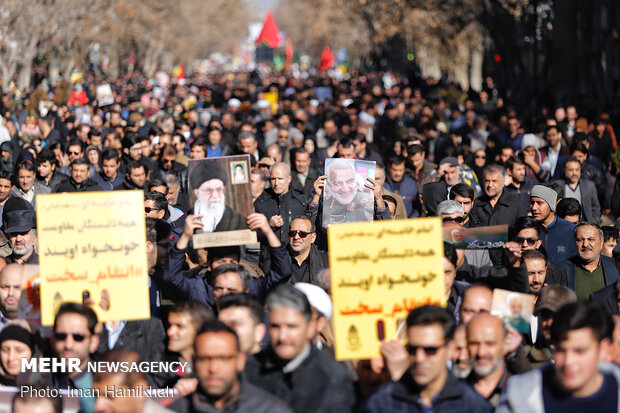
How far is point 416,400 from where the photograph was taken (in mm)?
4855

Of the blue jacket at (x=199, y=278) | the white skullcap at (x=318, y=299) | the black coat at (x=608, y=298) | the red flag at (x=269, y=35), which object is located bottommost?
the black coat at (x=608, y=298)

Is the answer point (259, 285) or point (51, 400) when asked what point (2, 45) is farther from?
point (51, 400)

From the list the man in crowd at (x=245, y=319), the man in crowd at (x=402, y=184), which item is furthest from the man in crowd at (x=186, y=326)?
the man in crowd at (x=402, y=184)

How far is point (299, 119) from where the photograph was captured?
1758cm

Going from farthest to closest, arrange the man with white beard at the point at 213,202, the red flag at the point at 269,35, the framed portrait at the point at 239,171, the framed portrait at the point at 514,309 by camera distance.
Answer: the red flag at the point at 269,35, the framed portrait at the point at 239,171, the man with white beard at the point at 213,202, the framed portrait at the point at 514,309

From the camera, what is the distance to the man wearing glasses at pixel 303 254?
775 centimetres

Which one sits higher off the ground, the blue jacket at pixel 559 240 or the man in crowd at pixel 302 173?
the man in crowd at pixel 302 173

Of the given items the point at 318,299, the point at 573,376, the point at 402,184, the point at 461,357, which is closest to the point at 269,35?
the point at 402,184

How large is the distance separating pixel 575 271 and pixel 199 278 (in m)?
2.76

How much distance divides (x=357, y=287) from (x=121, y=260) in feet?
4.49

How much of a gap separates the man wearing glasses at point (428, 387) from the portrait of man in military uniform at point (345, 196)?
2967mm

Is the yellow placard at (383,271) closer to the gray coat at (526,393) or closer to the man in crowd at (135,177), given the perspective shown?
the gray coat at (526,393)

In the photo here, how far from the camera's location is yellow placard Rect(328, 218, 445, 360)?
18.2ft

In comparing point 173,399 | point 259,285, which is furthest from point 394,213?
point 173,399
